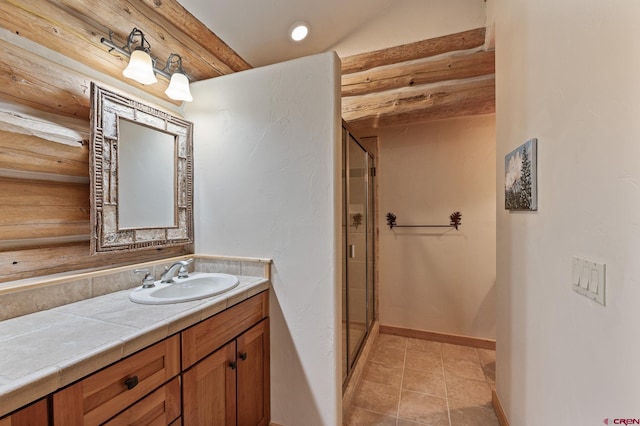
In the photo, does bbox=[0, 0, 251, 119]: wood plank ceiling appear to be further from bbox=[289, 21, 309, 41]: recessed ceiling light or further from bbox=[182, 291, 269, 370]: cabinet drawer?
bbox=[182, 291, 269, 370]: cabinet drawer

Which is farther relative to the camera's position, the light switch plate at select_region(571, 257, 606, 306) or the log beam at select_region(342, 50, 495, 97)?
the log beam at select_region(342, 50, 495, 97)

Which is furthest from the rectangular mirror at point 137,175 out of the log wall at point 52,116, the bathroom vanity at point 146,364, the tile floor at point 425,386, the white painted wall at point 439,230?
the white painted wall at point 439,230

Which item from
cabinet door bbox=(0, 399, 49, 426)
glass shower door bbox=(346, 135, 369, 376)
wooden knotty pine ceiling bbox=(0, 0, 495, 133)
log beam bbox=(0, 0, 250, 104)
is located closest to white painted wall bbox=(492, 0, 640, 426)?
wooden knotty pine ceiling bbox=(0, 0, 495, 133)

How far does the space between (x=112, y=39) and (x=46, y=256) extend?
3.70 feet

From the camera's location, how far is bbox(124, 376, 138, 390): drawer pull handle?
0.90 m

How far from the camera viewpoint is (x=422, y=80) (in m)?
2.07

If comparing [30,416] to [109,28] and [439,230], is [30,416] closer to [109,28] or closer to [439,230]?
[109,28]

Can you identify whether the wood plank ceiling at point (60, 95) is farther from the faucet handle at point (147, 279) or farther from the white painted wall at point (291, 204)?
the white painted wall at point (291, 204)

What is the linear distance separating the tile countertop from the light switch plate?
136 cm

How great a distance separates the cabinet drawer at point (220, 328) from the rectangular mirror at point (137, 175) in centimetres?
68

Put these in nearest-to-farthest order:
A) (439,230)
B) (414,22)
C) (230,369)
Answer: (230,369), (414,22), (439,230)

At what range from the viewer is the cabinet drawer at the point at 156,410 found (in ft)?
2.94

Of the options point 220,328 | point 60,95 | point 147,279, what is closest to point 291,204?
point 220,328

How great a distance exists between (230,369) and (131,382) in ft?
1.68
